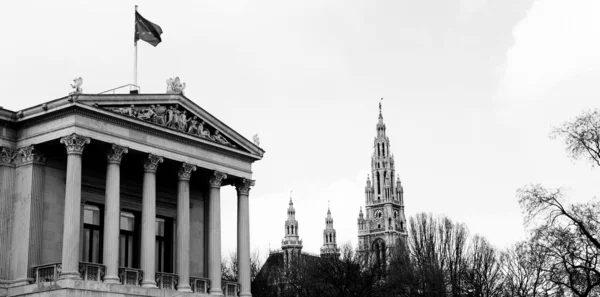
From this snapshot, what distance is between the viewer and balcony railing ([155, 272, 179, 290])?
40.5 m

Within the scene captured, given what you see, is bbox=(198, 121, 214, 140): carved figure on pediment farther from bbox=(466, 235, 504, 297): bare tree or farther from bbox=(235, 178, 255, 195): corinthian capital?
bbox=(466, 235, 504, 297): bare tree

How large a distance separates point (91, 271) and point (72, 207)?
3055 millimetres

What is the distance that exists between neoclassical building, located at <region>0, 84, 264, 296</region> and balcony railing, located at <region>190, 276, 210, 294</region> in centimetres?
5

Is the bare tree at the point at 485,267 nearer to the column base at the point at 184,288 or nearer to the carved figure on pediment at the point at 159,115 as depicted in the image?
the column base at the point at 184,288

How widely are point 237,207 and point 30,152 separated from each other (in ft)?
41.7

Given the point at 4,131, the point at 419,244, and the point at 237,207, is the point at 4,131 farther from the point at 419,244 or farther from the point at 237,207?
the point at 419,244

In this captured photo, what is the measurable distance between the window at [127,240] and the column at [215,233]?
403 cm

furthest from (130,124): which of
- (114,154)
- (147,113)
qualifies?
(114,154)

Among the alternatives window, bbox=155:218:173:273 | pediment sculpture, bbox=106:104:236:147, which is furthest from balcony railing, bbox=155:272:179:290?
pediment sculpture, bbox=106:104:236:147

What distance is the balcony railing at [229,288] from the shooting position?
44594mm

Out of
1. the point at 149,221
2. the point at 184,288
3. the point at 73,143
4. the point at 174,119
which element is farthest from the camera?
the point at 174,119

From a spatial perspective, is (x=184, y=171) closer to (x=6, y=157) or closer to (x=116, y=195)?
(x=116, y=195)

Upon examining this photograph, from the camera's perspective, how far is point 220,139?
45188 mm

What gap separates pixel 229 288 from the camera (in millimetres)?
44906
